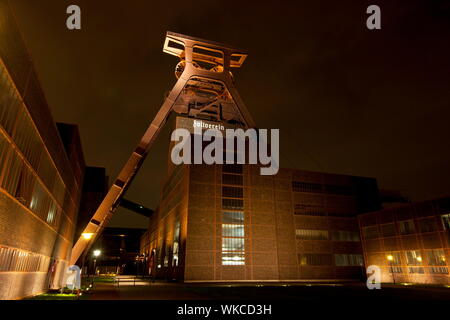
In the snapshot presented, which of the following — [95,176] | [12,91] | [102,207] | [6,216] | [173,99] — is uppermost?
[95,176]

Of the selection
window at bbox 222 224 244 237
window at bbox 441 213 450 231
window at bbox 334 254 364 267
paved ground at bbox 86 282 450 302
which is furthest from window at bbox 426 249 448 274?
window at bbox 222 224 244 237

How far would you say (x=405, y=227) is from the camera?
104 ft

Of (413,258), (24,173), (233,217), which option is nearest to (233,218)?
(233,217)

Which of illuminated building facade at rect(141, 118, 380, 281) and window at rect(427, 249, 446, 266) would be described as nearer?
window at rect(427, 249, 446, 266)

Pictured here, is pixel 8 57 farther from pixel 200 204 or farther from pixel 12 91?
pixel 200 204

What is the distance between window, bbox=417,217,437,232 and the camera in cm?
2850

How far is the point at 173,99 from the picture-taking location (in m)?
20.7

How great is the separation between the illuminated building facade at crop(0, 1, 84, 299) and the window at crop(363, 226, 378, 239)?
33960mm

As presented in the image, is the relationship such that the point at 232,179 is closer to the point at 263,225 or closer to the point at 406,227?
the point at 263,225

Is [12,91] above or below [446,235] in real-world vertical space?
above

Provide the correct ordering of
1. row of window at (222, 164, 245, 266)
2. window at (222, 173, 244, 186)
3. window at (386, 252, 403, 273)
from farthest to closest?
window at (222, 173, 244, 186)
row of window at (222, 164, 245, 266)
window at (386, 252, 403, 273)

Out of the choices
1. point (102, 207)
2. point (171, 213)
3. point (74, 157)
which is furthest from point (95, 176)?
point (102, 207)

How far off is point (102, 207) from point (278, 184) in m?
26.4

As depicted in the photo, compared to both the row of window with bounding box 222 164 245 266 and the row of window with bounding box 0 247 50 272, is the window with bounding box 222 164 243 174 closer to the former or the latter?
the row of window with bounding box 222 164 245 266
